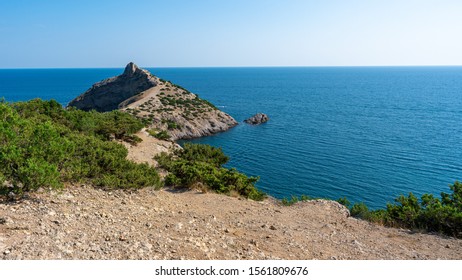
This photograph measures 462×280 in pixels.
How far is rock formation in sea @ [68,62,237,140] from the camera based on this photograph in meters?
62.7

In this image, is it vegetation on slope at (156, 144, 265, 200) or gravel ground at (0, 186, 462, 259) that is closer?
gravel ground at (0, 186, 462, 259)

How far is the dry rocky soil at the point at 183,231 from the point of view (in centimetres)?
880

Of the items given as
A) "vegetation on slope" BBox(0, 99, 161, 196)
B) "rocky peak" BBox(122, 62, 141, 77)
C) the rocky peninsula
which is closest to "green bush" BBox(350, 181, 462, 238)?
the rocky peninsula

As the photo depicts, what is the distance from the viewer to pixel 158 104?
7062 centimetres

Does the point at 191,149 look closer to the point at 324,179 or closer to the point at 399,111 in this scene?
the point at 324,179

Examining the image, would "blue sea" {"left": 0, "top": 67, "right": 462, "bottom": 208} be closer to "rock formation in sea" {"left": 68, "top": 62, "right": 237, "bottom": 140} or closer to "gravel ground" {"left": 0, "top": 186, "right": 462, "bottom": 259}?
"rock formation in sea" {"left": 68, "top": 62, "right": 237, "bottom": 140}

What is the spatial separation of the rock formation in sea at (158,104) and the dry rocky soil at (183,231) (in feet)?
116

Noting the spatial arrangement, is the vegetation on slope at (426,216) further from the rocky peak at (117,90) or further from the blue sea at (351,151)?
the rocky peak at (117,90)

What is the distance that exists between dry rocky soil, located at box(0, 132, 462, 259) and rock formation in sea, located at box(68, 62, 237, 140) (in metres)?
35.5

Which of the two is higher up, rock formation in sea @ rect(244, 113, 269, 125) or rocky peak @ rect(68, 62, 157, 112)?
rocky peak @ rect(68, 62, 157, 112)

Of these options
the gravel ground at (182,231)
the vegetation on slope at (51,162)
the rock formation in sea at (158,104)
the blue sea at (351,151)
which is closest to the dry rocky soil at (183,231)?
the gravel ground at (182,231)

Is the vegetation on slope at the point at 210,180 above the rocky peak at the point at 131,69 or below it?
below

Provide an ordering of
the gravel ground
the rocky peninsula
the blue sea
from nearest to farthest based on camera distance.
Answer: the gravel ground
the rocky peninsula
the blue sea
